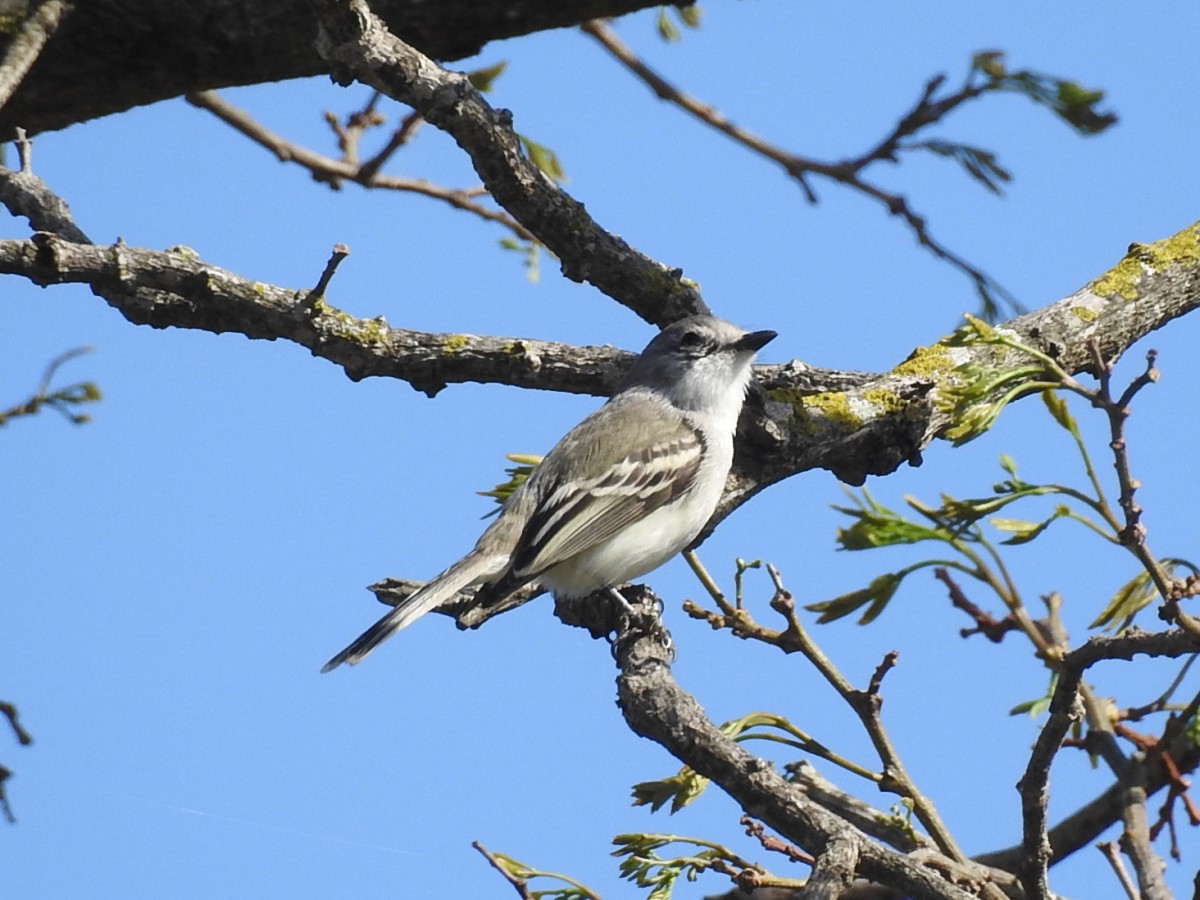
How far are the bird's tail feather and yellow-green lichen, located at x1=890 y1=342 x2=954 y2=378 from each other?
1.63 meters

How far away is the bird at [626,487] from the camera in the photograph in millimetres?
4555

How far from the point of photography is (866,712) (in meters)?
3.26

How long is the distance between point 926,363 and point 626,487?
1.13 metres

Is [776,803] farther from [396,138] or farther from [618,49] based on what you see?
[618,49]

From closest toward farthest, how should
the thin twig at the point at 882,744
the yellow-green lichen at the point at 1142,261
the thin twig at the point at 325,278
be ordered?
the thin twig at the point at 882,744, the thin twig at the point at 325,278, the yellow-green lichen at the point at 1142,261

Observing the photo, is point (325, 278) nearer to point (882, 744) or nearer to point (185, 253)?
point (185, 253)

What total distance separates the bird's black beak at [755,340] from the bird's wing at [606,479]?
367mm

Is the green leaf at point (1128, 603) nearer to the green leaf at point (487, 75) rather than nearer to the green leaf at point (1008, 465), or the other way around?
the green leaf at point (1008, 465)

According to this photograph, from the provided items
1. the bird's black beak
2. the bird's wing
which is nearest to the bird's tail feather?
the bird's wing

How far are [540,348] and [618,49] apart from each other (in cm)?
213

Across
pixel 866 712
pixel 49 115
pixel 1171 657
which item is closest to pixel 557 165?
pixel 49 115

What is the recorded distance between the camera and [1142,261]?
4883mm

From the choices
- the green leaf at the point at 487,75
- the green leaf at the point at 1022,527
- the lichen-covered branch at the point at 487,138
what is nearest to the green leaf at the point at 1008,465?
the green leaf at the point at 1022,527

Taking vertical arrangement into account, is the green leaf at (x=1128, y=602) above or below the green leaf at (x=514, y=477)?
below
